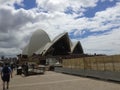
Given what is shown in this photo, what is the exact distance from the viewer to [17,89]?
16.8m

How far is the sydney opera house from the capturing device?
95.9 metres

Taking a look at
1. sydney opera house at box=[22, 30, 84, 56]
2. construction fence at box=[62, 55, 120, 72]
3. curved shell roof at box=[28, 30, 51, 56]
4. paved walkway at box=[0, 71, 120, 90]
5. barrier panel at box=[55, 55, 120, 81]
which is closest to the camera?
paved walkway at box=[0, 71, 120, 90]

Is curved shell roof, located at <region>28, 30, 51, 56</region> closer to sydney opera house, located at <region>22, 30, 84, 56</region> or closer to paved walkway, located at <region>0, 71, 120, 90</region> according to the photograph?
sydney opera house, located at <region>22, 30, 84, 56</region>

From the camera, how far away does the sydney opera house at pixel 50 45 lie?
95.9m

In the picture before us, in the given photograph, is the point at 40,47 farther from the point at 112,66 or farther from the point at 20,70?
the point at 112,66


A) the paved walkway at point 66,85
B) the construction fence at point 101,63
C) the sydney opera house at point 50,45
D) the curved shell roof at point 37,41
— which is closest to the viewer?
the paved walkway at point 66,85

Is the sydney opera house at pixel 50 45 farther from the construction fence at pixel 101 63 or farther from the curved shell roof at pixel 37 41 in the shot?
the construction fence at pixel 101 63

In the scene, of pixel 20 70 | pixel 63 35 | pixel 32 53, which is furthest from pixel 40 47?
pixel 20 70

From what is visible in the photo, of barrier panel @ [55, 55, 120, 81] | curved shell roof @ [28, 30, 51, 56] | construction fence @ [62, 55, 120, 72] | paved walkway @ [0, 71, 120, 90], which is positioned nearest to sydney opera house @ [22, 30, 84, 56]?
curved shell roof @ [28, 30, 51, 56]

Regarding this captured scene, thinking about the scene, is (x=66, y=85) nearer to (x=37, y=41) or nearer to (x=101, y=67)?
(x=101, y=67)

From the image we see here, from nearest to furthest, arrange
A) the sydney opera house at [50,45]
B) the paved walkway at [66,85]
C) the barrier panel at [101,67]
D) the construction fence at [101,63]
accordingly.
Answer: the paved walkway at [66,85]
the barrier panel at [101,67]
the construction fence at [101,63]
the sydney opera house at [50,45]

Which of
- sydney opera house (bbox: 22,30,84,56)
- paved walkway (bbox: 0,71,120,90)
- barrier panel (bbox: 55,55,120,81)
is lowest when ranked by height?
paved walkway (bbox: 0,71,120,90)

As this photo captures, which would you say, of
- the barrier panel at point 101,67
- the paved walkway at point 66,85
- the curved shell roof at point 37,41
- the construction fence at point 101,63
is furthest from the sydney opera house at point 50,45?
the paved walkway at point 66,85

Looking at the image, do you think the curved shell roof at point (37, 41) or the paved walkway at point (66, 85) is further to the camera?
the curved shell roof at point (37, 41)
